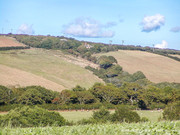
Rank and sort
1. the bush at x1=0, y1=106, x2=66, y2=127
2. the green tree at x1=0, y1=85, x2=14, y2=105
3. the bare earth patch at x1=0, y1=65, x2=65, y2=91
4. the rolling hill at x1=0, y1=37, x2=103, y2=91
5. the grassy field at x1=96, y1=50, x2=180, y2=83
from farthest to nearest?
the grassy field at x1=96, y1=50, x2=180, y2=83
the rolling hill at x1=0, y1=37, x2=103, y2=91
the bare earth patch at x1=0, y1=65, x2=65, y2=91
the green tree at x1=0, y1=85, x2=14, y2=105
the bush at x1=0, y1=106, x2=66, y2=127

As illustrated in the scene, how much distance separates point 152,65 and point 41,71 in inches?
2211

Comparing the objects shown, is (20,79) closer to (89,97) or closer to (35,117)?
(89,97)

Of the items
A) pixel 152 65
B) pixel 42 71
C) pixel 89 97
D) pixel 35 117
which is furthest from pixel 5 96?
pixel 152 65

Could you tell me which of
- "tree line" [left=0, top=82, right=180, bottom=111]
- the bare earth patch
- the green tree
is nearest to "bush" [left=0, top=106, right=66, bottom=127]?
"tree line" [left=0, top=82, right=180, bottom=111]

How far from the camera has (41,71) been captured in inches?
3824

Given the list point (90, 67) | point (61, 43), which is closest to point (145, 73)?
point (90, 67)

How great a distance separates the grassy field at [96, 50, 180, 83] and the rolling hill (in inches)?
956

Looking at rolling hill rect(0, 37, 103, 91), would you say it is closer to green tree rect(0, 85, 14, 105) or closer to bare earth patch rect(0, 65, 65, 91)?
bare earth patch rect(0, 65, 65, 91)

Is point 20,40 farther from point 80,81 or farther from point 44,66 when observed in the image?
point 80,81

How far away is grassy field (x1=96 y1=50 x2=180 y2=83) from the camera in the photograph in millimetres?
111750

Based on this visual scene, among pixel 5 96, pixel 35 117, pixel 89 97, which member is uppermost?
pixel 35 117

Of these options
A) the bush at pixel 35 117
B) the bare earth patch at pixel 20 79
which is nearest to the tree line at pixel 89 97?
the bare earth patch at pixel 20 79

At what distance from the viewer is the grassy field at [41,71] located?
80.6 m

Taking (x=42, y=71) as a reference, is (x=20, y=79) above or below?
below
